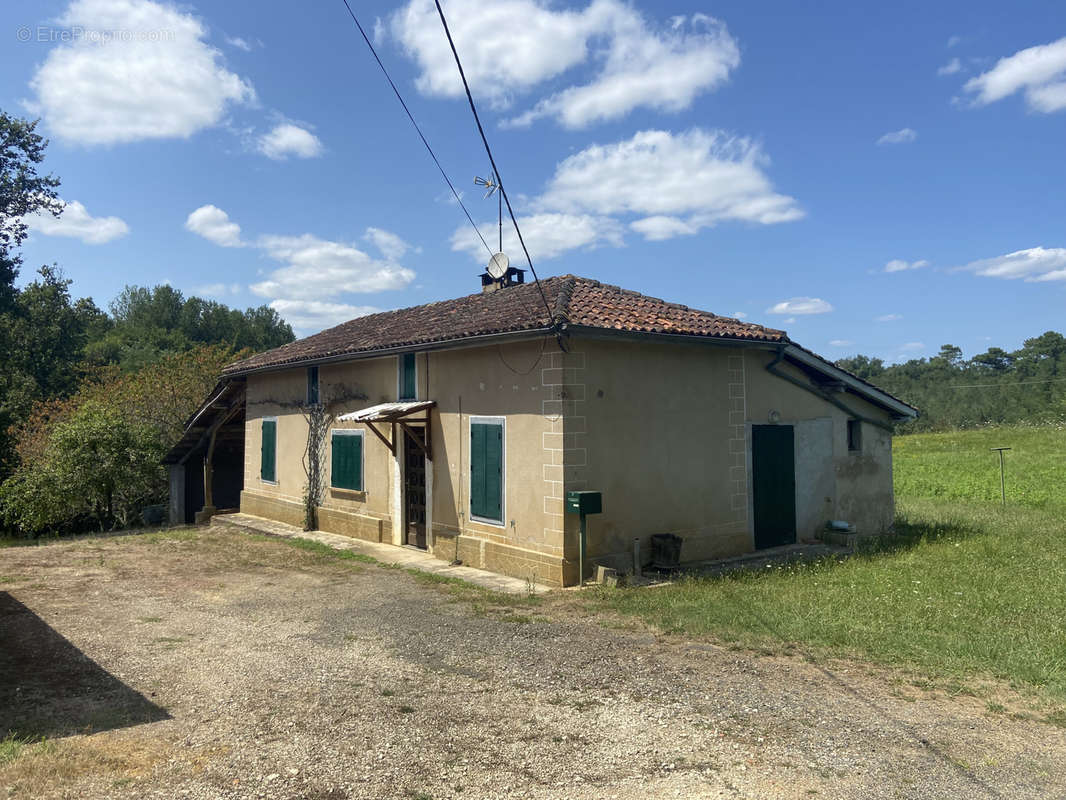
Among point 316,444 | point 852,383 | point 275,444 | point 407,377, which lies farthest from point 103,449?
point 852,383

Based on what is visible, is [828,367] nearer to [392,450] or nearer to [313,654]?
[392,450]

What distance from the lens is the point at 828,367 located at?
474 inches

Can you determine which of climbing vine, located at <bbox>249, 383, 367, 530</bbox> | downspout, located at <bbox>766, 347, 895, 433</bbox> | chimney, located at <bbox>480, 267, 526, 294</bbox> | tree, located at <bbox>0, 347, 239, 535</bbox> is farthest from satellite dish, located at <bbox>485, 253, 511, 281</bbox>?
tree, located at <bbox>0, 347, 239, 535</bbox>

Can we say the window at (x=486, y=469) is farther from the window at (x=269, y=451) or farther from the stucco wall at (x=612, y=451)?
the window at (x=269, y=451)

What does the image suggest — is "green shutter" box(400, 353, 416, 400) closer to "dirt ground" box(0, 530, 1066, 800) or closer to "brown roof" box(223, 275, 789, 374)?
"brown roof" box(223, 275, 789, 374)

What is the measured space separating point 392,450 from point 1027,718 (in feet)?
31.2

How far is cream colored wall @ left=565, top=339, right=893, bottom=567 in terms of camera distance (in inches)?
361

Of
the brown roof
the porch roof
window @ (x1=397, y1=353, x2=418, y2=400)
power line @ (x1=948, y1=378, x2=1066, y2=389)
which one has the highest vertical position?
power line @ (x1=948, y1=378, x2=1066, y2=389)

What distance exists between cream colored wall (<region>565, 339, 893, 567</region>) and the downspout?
103 mm

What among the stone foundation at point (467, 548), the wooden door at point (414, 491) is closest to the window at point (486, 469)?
the stone foundation at point (467, 548)

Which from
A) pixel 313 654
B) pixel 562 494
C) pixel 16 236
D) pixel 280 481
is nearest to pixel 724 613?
pixel 562 494

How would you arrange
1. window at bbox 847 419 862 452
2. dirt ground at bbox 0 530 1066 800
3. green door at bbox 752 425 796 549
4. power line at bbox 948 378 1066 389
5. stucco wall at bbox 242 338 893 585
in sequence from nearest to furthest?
dirt ground at bbox 0 530 1066 800 < stucco wall at bbox 242 338 893 585 < green door at bbox 752 425 796 549 < window at bbox 847 419 862 452 < power line at bbox 948 378 1066 389

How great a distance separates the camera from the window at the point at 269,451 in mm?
16391

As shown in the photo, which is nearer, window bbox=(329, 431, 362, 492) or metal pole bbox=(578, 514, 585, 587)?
metal pole bbox=(578, 514, 585, 587)
